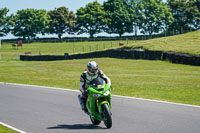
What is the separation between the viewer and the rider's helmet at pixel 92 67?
30.1 ft

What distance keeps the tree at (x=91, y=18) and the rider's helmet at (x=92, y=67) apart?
98170mm

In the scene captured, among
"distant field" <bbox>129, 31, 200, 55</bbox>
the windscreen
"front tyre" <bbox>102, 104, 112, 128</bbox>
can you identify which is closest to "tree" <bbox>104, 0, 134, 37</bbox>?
"distant field" <bbox>129, 31, 200, 55</bbox>

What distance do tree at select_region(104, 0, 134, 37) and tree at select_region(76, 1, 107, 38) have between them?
2140 millimetres

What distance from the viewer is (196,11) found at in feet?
328

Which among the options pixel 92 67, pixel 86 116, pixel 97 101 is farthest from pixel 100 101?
pixel 86 116

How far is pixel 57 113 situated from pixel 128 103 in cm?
269

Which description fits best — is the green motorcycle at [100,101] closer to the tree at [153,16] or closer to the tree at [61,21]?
the tree at [153,16]

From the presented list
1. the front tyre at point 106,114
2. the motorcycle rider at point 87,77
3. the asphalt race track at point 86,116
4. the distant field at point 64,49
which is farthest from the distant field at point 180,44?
the front tyre at point 106,114

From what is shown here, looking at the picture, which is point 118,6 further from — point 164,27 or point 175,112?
point 175,112

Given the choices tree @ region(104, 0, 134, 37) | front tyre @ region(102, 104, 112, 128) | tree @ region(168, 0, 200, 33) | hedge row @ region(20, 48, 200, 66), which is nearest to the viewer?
front tyre @ region(102, 104, 112, 128)

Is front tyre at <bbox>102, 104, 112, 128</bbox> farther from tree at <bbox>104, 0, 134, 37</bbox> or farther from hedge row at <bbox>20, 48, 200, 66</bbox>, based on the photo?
tree at <bbox>104, 0, 134, 37</bbox>

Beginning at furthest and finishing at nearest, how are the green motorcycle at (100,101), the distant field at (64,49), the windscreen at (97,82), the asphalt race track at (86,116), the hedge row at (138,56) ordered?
the distant field at (64,49), the hedge row at (138,56), the asphalt race track at (86,116), the windscreen at (97,82), the green motorcycle at (100,101)

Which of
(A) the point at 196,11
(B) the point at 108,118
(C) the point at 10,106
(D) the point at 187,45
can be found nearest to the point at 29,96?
(C) the point at 10,106

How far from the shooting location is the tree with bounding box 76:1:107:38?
109m
